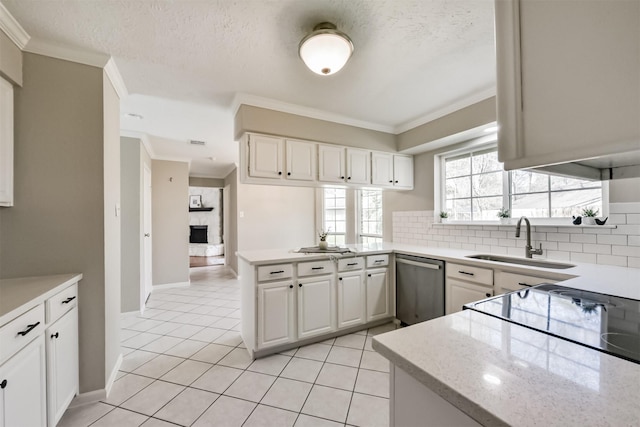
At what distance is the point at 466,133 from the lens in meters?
2.70

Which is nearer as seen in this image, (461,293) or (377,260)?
(461,293)

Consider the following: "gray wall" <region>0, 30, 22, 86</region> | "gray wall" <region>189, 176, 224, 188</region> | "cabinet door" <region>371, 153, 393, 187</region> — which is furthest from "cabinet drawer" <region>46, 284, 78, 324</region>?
"gray wall" <region>189, 176, 224, 188</region>

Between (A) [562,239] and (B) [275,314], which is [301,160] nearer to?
(B) [275,314]

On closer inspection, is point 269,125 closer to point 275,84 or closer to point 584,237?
point 275,84

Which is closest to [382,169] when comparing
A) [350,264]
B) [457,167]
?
[457,167]

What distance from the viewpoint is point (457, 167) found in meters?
3.20

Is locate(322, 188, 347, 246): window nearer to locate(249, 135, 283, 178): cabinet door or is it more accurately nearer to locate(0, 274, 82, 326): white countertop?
locate(249, 135, 283, 178): cabinet door

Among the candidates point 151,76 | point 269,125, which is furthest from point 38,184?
point 269,125

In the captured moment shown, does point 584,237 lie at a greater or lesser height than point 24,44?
lesser

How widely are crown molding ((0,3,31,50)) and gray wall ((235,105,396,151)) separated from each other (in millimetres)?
1394

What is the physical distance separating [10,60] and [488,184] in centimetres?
389

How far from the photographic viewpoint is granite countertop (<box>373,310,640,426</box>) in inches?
18.9

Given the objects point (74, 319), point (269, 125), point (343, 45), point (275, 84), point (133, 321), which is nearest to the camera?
point (343, 45)

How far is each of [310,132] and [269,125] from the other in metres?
0.46
